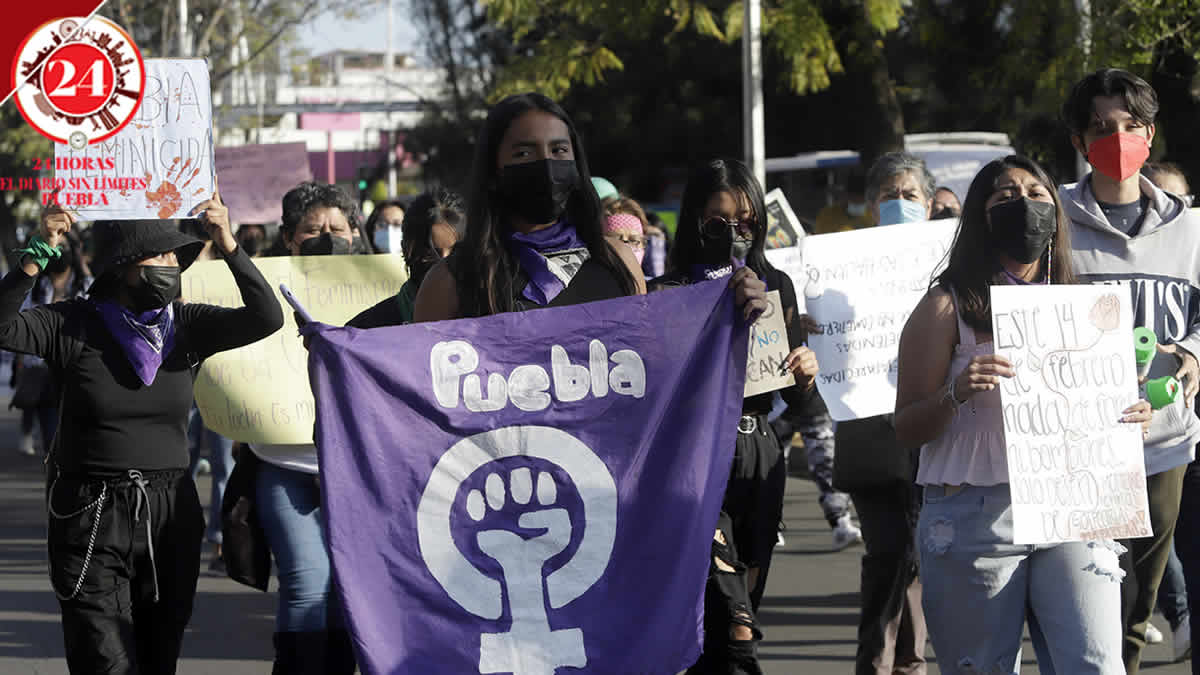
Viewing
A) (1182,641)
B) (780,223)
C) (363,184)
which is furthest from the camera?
(363,184)

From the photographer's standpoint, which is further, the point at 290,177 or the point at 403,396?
the point at 290,177

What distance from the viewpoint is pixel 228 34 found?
25.4m

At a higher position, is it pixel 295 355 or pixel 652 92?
pixel 652 92

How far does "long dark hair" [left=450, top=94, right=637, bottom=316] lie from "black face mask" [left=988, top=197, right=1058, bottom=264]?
0.95m

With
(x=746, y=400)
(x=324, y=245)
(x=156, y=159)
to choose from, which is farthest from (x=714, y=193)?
(x=324, y=245)

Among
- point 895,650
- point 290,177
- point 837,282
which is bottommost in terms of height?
point 895,650

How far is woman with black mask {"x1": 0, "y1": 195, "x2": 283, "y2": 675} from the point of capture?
4945mm

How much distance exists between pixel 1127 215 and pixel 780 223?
4.25 metres

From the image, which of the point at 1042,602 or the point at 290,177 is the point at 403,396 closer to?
the point at 1042,602

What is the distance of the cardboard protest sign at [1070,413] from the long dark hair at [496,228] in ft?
3.19

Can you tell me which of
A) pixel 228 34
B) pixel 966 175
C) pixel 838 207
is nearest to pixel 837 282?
pixel 838 207

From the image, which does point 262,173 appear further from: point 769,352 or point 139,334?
point 769,352

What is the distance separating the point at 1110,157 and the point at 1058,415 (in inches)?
44.4

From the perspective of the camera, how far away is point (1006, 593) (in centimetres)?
420
